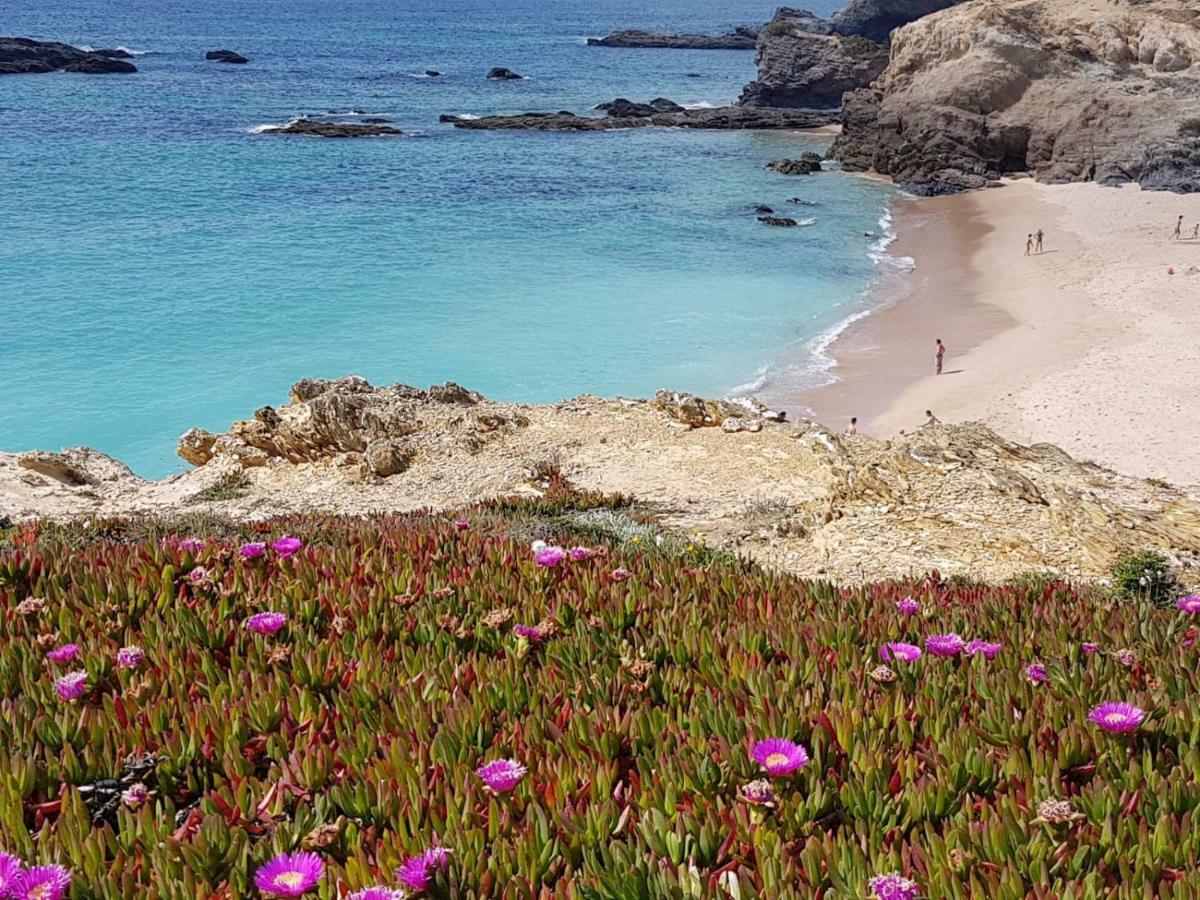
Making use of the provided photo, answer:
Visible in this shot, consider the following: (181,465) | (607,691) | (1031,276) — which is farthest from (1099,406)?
(607,691)

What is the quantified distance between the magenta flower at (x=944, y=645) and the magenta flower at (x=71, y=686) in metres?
2.81

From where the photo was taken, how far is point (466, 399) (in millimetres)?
17625

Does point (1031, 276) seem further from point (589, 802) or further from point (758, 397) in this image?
point (589, 802)

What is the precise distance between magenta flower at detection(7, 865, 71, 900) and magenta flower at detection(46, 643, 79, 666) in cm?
133

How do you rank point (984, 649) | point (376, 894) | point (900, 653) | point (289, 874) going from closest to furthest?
point (376, 894), point (289, 874), point (900, 653), point (984, 649)

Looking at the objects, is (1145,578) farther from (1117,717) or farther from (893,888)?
(893,888)

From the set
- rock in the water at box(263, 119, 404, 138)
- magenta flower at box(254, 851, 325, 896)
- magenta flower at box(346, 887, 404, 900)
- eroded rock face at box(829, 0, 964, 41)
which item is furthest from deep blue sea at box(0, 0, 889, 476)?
eroded rock face at box(829, 0, 964, 41)

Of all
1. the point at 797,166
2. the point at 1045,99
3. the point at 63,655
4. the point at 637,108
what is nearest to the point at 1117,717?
the point at 63,655

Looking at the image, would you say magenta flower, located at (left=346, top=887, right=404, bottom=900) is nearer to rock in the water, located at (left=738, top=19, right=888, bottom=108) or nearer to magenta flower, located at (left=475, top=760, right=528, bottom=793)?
magenta flower, located at (left=475, top=760, right=528, bottom=793)

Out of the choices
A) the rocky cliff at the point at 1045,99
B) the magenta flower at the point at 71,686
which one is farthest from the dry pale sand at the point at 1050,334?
the magenta flower at the point at 71,686

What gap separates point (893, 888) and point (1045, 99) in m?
58.2

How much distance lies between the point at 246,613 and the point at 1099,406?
22677mm

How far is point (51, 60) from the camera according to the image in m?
90.4

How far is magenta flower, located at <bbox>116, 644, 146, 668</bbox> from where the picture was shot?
3461 millimetres
